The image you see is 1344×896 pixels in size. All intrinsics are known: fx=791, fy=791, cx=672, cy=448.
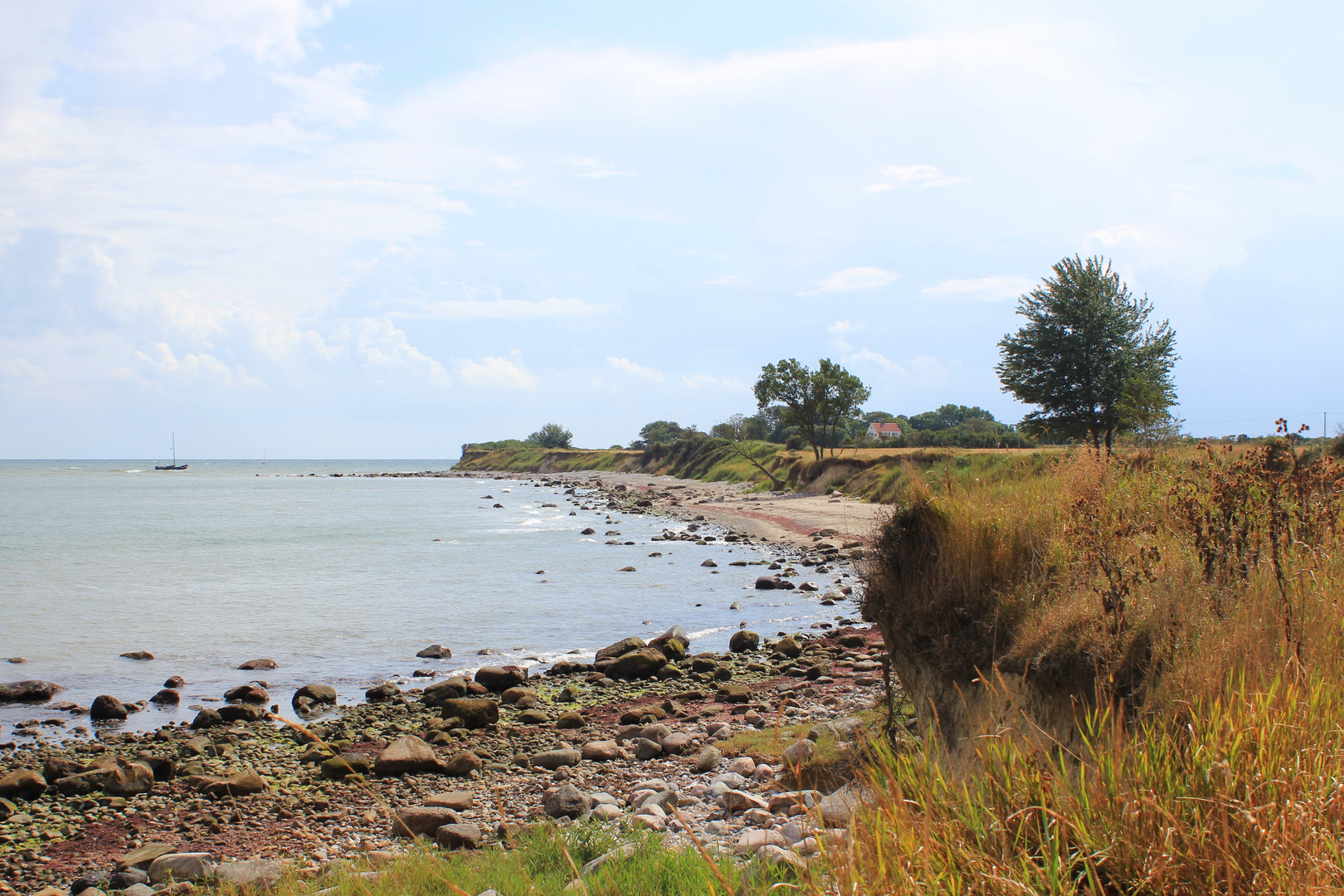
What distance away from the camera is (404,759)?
10.6m

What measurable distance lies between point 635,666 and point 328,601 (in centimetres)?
1460

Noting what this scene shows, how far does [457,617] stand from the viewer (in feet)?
74.6

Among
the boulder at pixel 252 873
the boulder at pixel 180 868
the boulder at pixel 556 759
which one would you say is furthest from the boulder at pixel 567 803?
the boulder at pixel 180 868

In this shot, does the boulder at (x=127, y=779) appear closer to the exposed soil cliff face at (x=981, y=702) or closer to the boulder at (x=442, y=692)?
the boulder at (x=442, y=692)

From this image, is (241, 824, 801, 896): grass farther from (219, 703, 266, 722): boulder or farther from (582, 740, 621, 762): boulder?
(219, 703, 266, 722): boulder

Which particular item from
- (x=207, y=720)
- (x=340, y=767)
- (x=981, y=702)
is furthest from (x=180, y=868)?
(x=981, y=702)

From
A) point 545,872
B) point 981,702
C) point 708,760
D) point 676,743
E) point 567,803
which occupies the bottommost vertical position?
point 676,743

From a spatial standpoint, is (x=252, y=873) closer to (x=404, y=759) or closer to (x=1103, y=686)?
(x=404, y=759)

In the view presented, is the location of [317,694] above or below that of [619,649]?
below

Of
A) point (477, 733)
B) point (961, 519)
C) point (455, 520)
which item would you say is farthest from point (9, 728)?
point (455, 520)

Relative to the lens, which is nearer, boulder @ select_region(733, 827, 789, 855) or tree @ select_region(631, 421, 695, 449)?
boulder @ select_region(733, 827, 789, 855)

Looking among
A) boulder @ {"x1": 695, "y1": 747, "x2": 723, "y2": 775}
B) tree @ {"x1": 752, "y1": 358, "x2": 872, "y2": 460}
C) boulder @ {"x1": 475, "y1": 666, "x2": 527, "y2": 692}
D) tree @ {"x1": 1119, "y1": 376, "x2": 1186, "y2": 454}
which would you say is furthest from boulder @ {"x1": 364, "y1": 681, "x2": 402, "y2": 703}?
tree @ {"x1": 752, "y1": 358, "x2": 872, "y2": 460}

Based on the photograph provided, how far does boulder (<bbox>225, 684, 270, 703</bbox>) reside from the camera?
1438 centimetres

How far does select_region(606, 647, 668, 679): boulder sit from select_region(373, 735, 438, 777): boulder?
5.24 m
